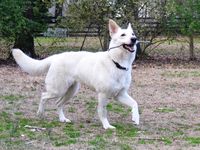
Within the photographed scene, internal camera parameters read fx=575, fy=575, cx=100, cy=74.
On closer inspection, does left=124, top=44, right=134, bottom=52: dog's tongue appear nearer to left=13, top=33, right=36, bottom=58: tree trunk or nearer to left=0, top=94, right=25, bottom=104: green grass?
left=0, top=94, right=25, bottom=104: green grass

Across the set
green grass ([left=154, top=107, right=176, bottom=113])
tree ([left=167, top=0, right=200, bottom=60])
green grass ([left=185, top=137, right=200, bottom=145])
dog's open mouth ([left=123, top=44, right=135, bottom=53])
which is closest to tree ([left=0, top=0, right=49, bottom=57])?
tree ([left=167, top=0, right=200, bottom=60])

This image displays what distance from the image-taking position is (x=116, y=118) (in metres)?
8.87

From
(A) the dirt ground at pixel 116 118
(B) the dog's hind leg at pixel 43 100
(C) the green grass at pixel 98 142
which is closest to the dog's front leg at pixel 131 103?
(A) the dirt ground at pixel 116 118

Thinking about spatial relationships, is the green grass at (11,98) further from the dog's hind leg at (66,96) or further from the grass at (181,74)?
the grass at (181,74)

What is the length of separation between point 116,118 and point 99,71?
1.17 m

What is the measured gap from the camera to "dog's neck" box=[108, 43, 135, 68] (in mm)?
7801

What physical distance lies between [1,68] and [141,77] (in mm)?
4340

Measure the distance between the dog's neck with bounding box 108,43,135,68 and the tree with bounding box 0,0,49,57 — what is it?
957 centimetres

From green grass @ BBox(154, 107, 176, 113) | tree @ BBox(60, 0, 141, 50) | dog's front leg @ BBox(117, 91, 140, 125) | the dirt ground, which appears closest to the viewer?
the dirt ground

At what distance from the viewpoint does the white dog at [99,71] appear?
782cm

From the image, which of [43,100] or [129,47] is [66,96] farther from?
[129,47]

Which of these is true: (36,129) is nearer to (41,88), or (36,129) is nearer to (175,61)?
(41,88)

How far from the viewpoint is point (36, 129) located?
7.66 meters

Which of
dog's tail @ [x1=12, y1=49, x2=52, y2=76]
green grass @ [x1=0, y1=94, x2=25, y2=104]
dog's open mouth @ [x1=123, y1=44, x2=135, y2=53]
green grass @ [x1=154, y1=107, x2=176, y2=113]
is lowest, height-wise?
green grass @ [x1=0, y1=94, x2=25, y2=104]
